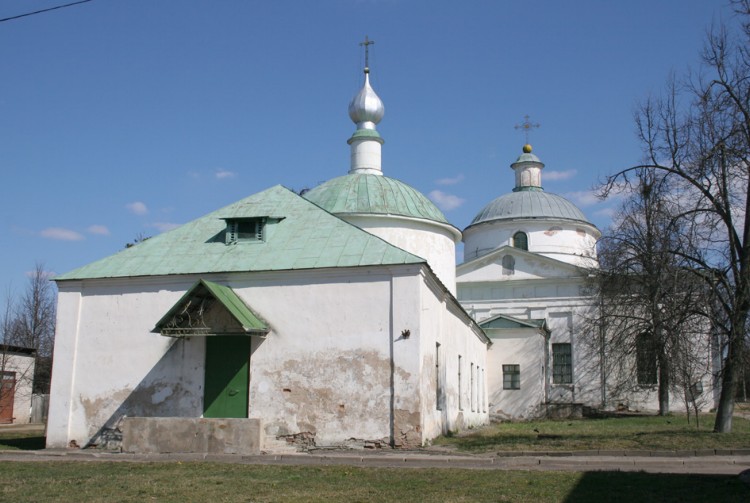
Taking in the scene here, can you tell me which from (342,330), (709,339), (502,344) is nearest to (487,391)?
(502,344)

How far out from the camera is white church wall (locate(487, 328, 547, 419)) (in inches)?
1259

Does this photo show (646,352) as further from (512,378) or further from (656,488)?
(512,378)

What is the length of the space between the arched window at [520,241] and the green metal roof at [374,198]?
17.3m

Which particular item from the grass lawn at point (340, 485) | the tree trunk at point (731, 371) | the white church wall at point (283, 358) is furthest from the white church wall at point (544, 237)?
the grass lawn at point (340, 485)

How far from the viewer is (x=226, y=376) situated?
1627 cm

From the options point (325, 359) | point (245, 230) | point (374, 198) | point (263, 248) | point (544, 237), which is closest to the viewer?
point (325, 359)

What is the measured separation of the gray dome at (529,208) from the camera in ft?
134

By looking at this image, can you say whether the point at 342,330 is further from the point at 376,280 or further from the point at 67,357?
the point at 67,357

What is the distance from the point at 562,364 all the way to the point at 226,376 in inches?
942

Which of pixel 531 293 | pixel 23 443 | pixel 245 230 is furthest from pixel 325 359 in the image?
pixel 531 293

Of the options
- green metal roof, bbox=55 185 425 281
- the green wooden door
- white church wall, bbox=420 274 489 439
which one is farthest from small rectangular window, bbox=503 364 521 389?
the green wooden door

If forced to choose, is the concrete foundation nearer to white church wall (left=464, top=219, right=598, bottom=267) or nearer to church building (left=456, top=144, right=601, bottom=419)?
church building (left=456, top=144, right=601, bottom=419)

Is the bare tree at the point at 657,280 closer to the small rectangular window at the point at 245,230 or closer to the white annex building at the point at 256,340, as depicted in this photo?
the white annex building at the point at 256,340

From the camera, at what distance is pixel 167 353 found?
16.7m
